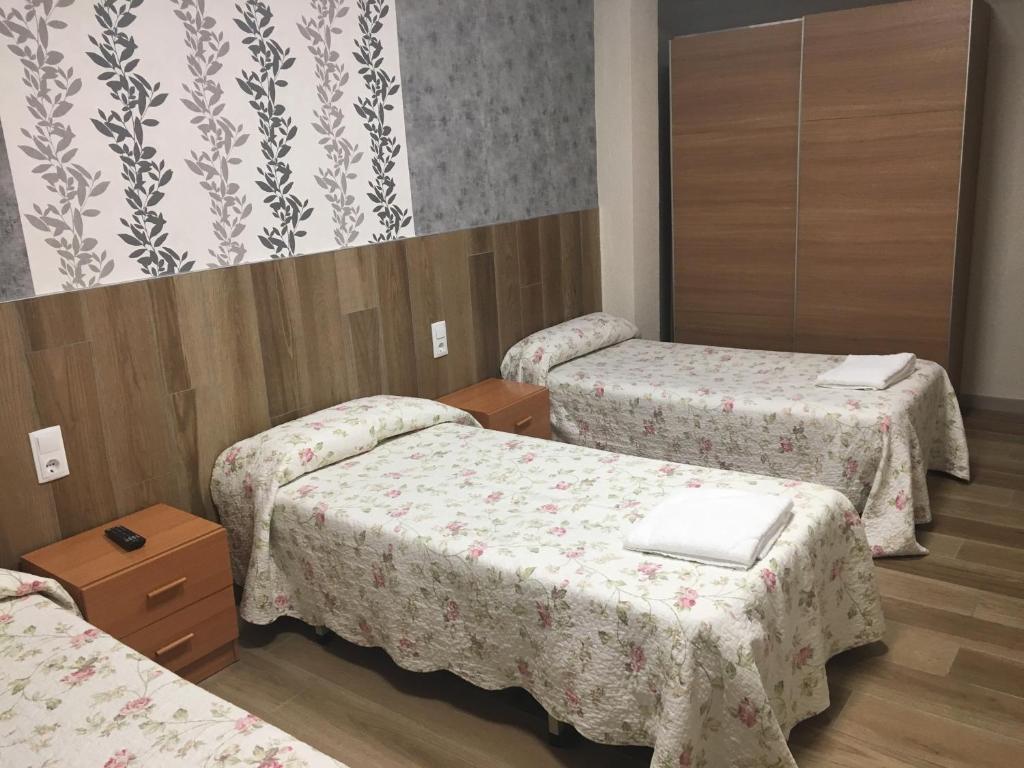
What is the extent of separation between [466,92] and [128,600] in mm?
2295

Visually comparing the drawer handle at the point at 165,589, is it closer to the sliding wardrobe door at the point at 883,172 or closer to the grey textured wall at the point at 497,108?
the grey textured wall at the point at 497,108

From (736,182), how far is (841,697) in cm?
263

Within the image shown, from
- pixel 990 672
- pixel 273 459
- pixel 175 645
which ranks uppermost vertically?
pixel 273 459

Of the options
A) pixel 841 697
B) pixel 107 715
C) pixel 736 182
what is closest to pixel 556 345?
pixel 736 182

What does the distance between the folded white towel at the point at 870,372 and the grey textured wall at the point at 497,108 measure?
150 centimetres

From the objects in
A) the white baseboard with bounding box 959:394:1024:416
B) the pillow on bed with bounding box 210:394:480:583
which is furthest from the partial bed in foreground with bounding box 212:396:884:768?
the white baseboard with bounding box 959:394:1024:416

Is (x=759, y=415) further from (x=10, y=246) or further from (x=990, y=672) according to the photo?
(x=10, y=246)

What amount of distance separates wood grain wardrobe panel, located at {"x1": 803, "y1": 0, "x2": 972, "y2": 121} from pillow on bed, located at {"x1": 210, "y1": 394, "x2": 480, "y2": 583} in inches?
Result: 94.6

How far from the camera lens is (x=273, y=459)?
2510mm

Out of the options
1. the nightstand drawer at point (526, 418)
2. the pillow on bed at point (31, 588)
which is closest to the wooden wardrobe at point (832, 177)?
the nightstand drawer at point (526, 418)

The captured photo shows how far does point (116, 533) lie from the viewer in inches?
89.7

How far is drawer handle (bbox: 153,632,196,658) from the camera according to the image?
2232 mm

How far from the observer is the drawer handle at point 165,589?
217cm

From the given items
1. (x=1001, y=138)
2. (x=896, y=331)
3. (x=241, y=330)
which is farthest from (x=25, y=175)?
(x=1001, y=138)
